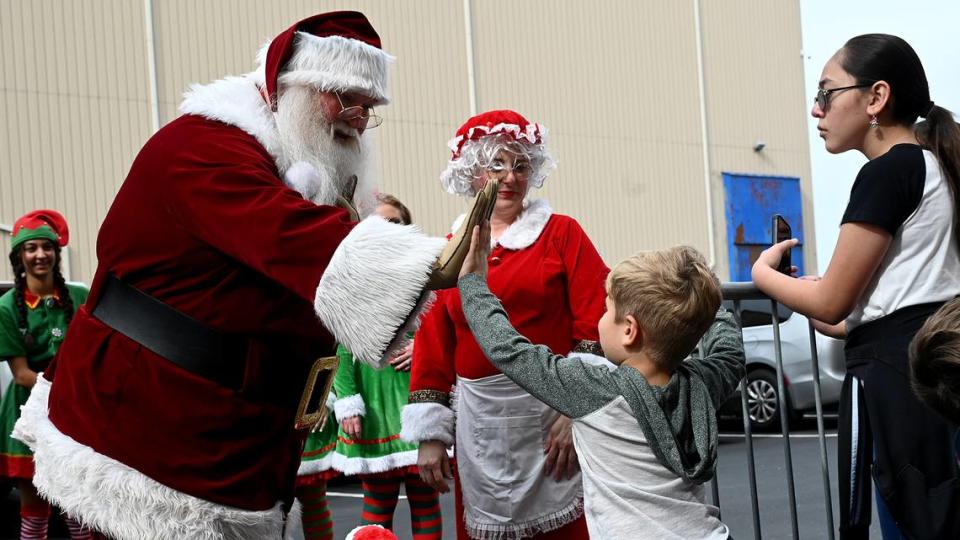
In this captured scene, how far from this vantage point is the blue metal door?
795 inches

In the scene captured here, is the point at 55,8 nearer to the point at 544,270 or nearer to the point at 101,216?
the point at 101,216

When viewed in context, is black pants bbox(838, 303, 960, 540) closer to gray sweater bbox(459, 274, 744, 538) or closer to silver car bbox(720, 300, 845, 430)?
gray sweater bbox(459, 274, 744, 538)

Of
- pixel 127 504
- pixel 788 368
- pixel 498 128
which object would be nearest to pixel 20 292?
pixel 498 128

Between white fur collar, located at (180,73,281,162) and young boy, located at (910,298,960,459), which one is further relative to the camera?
white fur collar, located at (180,73,281,162)

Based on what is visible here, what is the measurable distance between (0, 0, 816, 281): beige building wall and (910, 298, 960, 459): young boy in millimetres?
10588

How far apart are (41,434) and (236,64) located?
37.0 feet

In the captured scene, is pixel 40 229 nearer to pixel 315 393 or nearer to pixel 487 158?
pixel 487 158

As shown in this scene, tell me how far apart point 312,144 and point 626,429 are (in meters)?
1.00

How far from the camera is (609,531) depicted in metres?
2.49

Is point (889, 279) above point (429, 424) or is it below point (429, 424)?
above

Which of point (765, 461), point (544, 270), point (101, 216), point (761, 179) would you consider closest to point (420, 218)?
point (101, 216)

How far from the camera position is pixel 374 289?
7.52ft

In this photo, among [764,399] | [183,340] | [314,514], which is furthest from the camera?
[764,399]

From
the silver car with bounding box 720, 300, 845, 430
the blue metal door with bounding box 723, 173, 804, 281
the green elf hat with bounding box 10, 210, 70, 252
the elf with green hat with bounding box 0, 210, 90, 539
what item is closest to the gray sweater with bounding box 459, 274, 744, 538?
the elf with green hat with bounding box 0, 210, 90, 539
